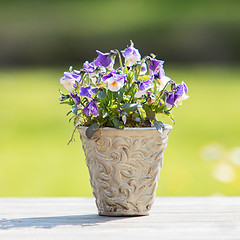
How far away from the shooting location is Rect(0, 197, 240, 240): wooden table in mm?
1274

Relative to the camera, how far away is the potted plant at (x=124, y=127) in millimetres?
1432

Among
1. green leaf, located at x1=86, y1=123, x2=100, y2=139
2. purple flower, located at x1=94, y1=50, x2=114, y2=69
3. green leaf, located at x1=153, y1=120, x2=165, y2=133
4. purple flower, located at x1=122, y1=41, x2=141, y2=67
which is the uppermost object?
purple flower, located at x1=122, y1=41, x2=141, y2=67

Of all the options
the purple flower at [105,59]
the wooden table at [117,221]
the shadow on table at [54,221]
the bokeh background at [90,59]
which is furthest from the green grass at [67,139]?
the purple flower at [105,59]

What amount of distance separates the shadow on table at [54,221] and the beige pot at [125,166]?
0.17ft

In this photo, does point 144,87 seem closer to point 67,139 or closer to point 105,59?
point 105,59

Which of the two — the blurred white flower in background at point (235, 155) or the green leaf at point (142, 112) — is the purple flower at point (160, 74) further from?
the blurred white flower in background at point (235, 155)

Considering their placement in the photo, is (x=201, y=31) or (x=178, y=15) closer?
(x=201, y=31)

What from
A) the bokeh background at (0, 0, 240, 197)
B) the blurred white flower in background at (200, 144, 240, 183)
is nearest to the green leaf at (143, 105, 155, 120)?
the bokeh background at (0, 0, 240, 197)

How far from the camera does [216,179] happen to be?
4496mm

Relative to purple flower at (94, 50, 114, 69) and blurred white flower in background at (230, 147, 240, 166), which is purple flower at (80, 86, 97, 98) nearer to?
purple flower at (94, 50, 114, 69)

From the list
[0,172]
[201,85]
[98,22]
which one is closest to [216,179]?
[0,172]

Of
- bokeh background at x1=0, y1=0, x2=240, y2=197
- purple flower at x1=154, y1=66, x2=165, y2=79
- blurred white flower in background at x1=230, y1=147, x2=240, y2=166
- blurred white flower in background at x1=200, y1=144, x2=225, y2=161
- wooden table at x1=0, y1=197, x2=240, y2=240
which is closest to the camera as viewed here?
wooden table at x1=0, y1=197, x2=240, y2=240

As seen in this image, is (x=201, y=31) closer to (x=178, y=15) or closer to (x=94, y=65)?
(x=178, y=15)

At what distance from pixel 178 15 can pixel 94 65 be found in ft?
46.6
